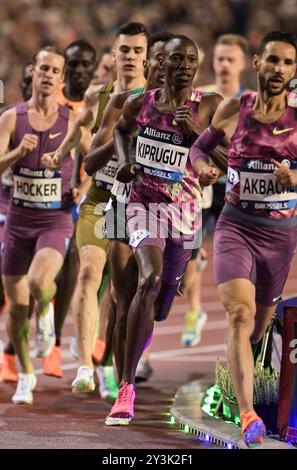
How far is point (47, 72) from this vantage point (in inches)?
414

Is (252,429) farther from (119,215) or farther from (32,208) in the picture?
(32,208)

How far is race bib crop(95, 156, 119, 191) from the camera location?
10.1 m

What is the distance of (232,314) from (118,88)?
2.47 meters

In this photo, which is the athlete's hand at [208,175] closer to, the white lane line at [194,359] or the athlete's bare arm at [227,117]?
the athlete's bare arm at [227,117]

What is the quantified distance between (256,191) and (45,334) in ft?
9.14

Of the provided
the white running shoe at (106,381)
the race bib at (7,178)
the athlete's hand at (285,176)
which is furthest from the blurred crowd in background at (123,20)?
the athlete's hand at (285,176)

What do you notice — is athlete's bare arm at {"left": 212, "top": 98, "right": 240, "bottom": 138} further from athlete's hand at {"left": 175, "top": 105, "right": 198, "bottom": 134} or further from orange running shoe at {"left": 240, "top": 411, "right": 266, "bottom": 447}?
orange running shoe at {"left": 240, "top": 411, "right": 266, "bottom": 447}

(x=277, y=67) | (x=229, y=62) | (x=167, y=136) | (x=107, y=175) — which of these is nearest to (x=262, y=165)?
(x=277, y=67)

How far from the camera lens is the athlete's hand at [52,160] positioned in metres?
10.2

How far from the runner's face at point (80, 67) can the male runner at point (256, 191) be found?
12.3 ft

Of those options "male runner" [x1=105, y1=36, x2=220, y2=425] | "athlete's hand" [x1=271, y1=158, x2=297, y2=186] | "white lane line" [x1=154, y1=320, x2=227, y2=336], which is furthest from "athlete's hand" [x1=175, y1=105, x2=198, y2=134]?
"white lane line" [x1=154, y1=320, x2=227, y2=336]

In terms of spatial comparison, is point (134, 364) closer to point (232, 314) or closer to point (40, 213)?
point (232, 314)

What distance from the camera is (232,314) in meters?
8.33

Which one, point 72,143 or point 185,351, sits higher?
point 72,143
